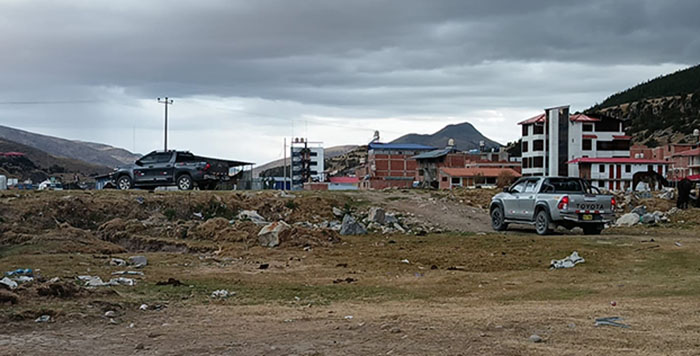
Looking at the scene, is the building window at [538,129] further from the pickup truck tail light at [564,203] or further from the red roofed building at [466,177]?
the pickup truck tail light at [564,203]

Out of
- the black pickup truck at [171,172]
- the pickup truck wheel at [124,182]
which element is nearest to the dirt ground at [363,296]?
the black pickup truck at [171,172]

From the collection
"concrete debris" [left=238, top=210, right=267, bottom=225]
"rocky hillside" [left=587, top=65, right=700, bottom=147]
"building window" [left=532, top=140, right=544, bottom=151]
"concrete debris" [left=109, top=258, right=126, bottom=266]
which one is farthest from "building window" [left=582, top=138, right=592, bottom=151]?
"concrete debris" [left=109, top=258, right=126, bottom=266]

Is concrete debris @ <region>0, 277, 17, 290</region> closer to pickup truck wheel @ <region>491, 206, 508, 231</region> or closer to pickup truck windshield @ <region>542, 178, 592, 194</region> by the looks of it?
pickup truck windshield @ <region>542, 178, 592, 194</region>

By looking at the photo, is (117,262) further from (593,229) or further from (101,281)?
(593,229)

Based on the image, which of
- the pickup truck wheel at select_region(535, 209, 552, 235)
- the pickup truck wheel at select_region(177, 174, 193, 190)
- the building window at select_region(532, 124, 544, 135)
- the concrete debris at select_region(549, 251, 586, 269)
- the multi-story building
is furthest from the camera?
the multi-story building

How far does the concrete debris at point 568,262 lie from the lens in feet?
50.8

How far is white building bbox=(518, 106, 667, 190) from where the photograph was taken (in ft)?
295

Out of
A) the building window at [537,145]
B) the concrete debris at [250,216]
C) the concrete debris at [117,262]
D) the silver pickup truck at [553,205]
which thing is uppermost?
the building window at [537,145]

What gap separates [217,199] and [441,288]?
→ 16.4 meters

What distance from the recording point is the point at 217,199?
27594 mm

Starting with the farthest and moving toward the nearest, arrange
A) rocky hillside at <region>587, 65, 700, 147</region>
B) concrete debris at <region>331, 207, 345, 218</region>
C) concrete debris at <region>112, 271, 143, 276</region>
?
1. rocky hillside at <region>587, 65, 700, 147</region>
2. concrete debris at <region>331, 207, 345, 218</region>
3. concrete debris at <region>112, 271, 143, 276</region>

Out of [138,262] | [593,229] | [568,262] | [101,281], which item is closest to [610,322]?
[568,262]

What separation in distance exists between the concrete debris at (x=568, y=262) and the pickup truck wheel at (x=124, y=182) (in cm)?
2262

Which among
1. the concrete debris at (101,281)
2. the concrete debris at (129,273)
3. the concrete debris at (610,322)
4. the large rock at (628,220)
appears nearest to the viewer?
the concrete debris at (610,322)
